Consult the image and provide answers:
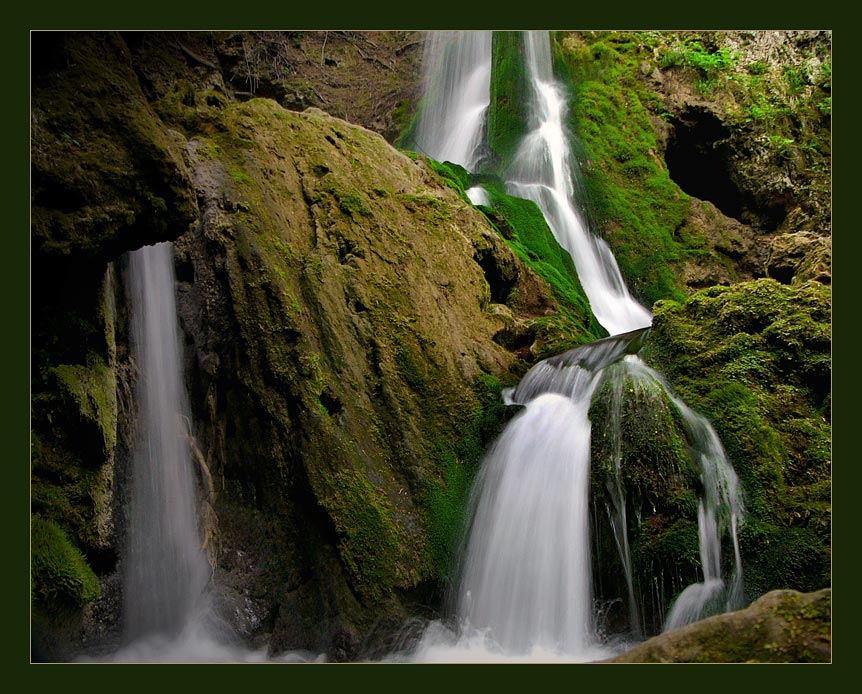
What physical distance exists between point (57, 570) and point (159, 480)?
1.14 m

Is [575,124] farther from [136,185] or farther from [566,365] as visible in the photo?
[136,185]

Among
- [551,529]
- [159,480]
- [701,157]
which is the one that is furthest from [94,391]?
[701,157]

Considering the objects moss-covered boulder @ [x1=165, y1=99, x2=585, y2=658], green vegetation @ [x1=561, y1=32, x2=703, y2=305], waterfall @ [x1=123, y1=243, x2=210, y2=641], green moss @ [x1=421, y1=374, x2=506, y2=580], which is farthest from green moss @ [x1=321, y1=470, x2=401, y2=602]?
green vegetation @ [x1=561, y1=32, x2=703, y2=305]

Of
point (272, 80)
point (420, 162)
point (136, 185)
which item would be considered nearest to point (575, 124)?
point (420, 162)

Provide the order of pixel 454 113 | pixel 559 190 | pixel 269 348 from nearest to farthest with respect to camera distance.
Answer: pixel 269 348
pixel 559 190
pixel 454 113

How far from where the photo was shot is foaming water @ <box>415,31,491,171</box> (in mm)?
11543

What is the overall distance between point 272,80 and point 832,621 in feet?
33.2

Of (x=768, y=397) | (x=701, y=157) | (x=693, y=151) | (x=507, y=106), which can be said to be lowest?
(x=768, y=397)

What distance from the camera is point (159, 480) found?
6043 mm

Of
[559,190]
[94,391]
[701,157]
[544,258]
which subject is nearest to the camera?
[94,391]

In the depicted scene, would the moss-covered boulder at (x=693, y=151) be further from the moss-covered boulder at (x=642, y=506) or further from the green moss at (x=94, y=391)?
the green moss at (x=94, y=391)

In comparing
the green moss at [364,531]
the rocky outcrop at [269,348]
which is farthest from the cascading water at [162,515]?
the green moss at [364,531]

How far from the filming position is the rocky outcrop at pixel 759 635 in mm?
3797

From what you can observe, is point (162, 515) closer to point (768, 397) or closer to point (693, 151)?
point (768, 397)
